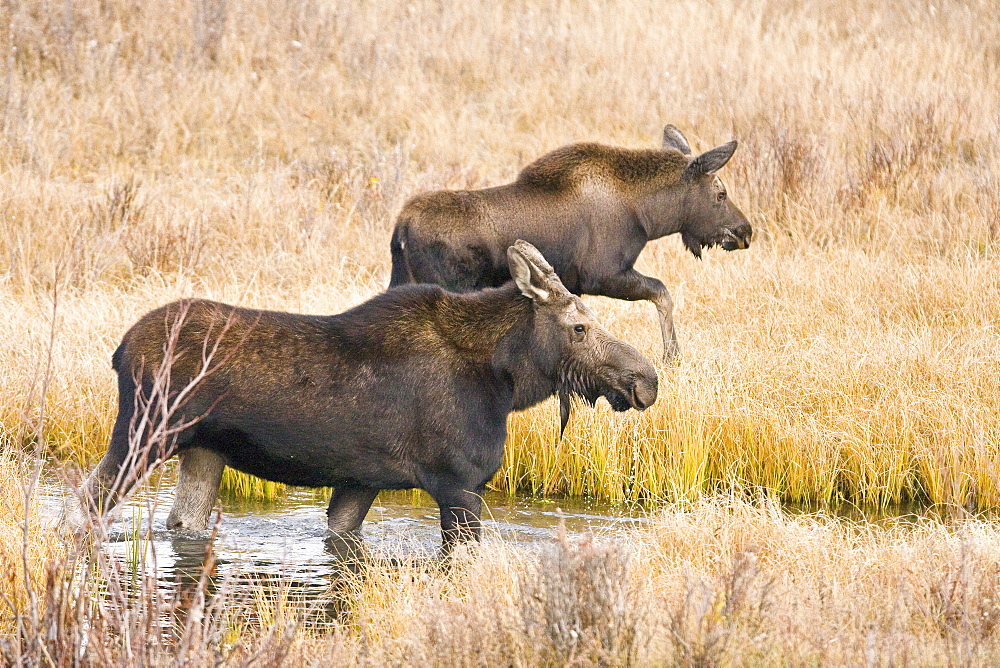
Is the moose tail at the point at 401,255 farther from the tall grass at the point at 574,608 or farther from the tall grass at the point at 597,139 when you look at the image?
the tall grass at the point at 574,608

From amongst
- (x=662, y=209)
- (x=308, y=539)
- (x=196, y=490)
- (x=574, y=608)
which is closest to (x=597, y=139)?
(x=662, y=209)

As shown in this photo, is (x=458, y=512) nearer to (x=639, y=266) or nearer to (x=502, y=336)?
(x=502, y=336)

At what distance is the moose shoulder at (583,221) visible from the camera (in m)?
8.70

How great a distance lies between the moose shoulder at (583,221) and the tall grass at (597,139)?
2.88 ft

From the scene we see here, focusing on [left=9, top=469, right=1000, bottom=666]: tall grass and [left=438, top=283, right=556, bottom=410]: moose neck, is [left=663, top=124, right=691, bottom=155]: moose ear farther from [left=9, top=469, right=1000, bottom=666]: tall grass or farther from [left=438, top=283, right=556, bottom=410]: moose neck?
[left=9, top=469, right=1000, bottom=666]: tall grass

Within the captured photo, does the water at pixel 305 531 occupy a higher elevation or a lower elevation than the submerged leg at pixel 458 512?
lower

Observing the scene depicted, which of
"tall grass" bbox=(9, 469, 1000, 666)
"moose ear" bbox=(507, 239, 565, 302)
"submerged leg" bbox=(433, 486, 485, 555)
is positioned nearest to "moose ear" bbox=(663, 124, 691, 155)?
"moose ear" bbox=(507, 239, 565, 302)

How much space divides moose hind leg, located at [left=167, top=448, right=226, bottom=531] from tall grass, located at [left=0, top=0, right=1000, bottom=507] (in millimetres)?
995

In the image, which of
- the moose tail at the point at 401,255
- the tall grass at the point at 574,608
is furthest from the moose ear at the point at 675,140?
the tall grass at the point at 574,608

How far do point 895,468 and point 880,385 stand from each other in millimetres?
822

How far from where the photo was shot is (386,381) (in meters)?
6.57

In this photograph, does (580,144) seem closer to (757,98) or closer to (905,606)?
(905,606)

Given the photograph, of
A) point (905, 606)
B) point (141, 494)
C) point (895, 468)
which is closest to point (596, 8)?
point (895, 468)

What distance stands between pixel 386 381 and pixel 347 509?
0.99 metres
